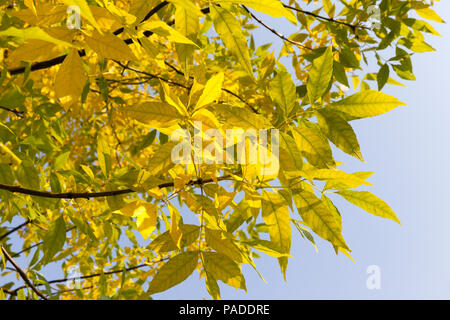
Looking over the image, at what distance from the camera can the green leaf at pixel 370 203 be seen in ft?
2.00

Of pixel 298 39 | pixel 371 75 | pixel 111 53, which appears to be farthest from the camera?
pixel 371 75

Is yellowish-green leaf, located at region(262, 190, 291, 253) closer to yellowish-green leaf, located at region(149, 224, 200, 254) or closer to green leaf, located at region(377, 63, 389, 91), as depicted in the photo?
yellowish-green leaf, located at region(149, 224, 200, 254)

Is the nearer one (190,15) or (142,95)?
(190,15)

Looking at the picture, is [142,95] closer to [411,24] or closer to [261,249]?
[411,24]

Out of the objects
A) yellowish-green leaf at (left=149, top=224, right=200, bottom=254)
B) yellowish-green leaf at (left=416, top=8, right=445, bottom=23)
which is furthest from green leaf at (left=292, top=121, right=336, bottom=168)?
yellowish-green leaf at (left=416, top=8, right=445, bottom=23)

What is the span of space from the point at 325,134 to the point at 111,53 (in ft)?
1.23

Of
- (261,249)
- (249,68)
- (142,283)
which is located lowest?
(142,283)

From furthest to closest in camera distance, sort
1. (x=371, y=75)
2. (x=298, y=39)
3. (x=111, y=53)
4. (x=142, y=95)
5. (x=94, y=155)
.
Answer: (x=94, y=155) < (x=142, y=95) < (x=371, y=75) < (x=298, y=39) < (x=111, y=53)

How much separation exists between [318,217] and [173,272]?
29cm

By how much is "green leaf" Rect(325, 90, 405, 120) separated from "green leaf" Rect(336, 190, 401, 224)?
5.7 inches

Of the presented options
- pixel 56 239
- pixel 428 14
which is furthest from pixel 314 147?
pixel 428 14

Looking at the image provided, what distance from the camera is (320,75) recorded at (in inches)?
24.0

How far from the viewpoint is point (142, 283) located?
2.31 metres
